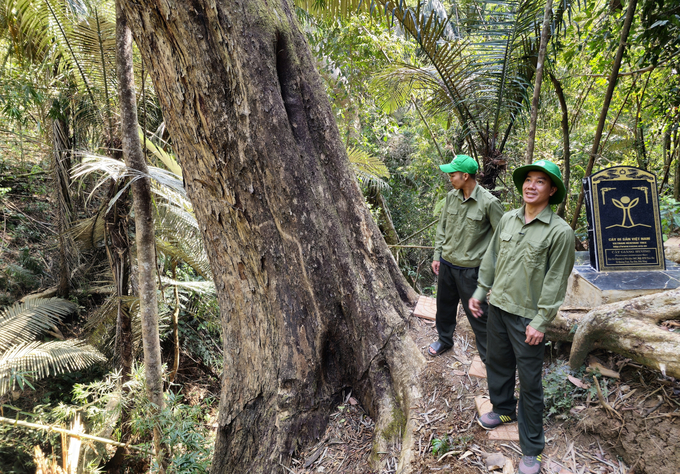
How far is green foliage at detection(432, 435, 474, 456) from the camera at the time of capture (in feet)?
8.30

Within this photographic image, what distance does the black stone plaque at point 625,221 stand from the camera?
14.6ft

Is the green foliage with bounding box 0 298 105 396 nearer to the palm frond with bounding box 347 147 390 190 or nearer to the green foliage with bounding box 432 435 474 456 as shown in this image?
the green foliage with bounding box 432 435 474 456

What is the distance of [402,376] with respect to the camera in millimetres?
3098

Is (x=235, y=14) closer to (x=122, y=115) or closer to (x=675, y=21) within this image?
(x=122, y=115)

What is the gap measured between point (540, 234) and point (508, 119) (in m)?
3.65

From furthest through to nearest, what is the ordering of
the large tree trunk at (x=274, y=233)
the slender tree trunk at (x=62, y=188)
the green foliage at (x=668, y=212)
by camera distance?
1. the slender tree trunk at (x=62, y=188)
2. the green foliage at (x=668, y=212)
3. the large tree trunk at (x=274, y=233)

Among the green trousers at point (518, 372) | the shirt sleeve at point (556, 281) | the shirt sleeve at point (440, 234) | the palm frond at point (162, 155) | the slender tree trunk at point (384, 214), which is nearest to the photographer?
the shirt sleeve at point (556, 281)

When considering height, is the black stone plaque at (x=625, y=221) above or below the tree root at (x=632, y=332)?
above

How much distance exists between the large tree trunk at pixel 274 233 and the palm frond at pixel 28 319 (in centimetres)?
417

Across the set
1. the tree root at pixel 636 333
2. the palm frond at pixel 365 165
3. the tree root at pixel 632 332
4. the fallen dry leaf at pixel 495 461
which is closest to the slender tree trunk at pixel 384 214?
the palm frond at pixel 365 165

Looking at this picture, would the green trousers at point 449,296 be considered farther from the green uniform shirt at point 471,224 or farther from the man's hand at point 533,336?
the man's hand at point 533,336

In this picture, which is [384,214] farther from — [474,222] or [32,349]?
[32,349]

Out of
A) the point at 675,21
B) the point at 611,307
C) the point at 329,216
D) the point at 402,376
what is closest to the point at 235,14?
the point at 329,216

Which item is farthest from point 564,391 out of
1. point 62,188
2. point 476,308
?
point 62,188
